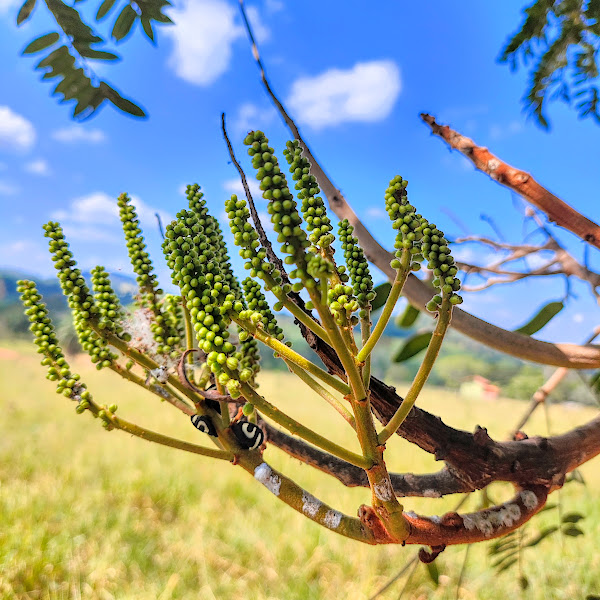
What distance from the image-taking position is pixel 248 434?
32 cm

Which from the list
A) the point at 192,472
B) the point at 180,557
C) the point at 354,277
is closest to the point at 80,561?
the point at 180,557

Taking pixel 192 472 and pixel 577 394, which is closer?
pixel 192 472

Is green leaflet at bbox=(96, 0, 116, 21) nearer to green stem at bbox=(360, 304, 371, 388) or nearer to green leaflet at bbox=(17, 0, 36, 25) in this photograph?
green leaflet at bbox=(17, 0, 36, 25)

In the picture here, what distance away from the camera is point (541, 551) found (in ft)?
5.47

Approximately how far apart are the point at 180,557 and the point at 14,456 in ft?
4.01

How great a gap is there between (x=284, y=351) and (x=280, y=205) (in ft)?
0.22

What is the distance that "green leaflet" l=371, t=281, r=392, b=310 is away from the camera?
0.44 m

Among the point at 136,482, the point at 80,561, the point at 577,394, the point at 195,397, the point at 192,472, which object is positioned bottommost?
the point at 80,561

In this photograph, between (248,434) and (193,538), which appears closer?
(248,434)

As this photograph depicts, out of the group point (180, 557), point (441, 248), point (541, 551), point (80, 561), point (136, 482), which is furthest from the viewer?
point (136, 482)

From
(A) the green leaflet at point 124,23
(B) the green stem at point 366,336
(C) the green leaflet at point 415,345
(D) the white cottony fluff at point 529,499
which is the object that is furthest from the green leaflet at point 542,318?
(A) the green leaflet at point 124,23

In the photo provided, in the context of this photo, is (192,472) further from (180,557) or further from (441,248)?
(441,248)

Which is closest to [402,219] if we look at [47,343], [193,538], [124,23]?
[47,343]

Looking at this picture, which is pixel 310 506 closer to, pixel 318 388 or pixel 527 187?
pixel 318 388
